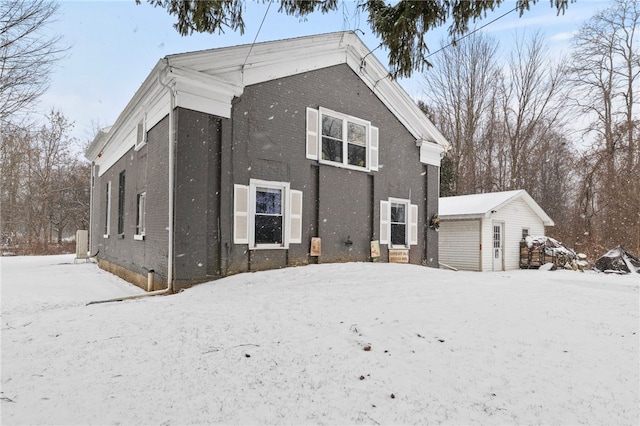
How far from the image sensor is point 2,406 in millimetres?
2838

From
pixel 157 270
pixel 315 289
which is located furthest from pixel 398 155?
pixel 157 270

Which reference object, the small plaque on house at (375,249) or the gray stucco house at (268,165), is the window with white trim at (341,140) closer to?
the gray stucco house at (268,165)

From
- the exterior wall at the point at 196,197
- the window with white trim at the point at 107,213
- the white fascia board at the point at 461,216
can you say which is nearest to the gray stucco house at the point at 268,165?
the exterior wall at the point at 196,197

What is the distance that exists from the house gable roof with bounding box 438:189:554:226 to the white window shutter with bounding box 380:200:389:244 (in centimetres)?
620

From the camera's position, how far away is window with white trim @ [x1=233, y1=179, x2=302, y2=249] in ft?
26.3

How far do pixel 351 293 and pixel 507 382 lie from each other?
320 cm

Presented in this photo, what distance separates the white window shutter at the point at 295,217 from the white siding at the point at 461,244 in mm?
9768

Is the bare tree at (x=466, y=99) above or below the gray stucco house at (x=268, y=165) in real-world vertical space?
above

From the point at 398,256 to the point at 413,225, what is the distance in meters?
1.24

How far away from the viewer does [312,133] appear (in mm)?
9469

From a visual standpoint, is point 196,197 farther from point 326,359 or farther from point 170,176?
A: point 326,359

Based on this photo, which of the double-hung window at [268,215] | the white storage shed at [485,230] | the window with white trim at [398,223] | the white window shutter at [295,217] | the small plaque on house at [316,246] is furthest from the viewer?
the white storage shed at [485,230]

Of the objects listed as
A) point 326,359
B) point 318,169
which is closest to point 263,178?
point 318,169

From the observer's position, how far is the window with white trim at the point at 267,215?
26.3 ft
